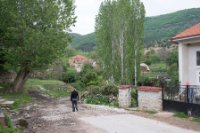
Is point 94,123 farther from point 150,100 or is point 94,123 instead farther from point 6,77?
point 6,77

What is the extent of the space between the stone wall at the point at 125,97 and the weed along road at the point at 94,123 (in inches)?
65.7

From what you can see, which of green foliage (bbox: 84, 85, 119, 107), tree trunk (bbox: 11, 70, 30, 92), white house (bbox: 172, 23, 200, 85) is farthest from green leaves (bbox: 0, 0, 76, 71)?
white house (bbox: 172, 23, 200, 85)

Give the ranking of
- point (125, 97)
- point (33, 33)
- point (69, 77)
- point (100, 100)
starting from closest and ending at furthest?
1. point (125, 97)
2. point (100, 100)
3. point (33, 33)
4. point (69, 77)

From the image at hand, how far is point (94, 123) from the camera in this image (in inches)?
742

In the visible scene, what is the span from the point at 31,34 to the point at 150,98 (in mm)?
14549

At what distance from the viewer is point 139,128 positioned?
671 inches

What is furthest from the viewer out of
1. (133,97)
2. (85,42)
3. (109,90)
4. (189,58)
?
(85,42)

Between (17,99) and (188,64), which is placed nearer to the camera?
(188,64)

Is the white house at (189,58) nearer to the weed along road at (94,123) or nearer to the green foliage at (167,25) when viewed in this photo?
the weed along road at (94,123)

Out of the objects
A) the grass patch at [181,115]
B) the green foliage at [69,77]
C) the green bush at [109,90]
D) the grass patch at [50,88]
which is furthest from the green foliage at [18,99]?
the green foliage at [69,77]

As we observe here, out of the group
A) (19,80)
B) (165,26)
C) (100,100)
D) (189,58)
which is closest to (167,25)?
(165,26)

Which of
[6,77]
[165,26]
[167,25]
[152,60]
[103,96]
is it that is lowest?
[103,96]

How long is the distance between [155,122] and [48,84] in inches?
1086

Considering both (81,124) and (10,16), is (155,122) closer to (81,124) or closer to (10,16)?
(81,124)
